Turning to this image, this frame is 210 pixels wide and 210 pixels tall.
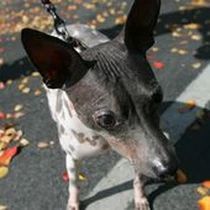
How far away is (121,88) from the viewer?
340cm

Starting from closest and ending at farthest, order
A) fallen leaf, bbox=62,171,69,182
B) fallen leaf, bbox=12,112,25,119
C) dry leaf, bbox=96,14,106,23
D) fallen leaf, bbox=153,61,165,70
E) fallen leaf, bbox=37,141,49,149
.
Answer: fallen leaf, bbox=62,171,69,182 < fallen leaf, bbox=37,141,49,149 < fallen leaf, bbox=12,112,25,119 < fallen leaf, bbox=153,61,165,70 < dry leaf, bbox=96,14,106,23

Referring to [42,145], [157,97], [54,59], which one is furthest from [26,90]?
[157,97]

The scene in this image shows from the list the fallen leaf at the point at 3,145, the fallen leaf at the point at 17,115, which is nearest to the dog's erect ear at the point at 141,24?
the fallen leaf at the point at 3,145

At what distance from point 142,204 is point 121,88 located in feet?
5.16

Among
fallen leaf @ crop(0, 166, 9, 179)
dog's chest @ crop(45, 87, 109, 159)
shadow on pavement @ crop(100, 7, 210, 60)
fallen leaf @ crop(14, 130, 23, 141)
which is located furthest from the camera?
shadow on pavement @ crop(100, 7, 210, 60)

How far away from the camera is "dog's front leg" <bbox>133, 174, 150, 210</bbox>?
4.63 metres

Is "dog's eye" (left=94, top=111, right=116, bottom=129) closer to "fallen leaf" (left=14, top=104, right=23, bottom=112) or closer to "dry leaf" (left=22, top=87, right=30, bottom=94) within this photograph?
"fallen leaf" (left=14, top=104, right=23, bottom=112)

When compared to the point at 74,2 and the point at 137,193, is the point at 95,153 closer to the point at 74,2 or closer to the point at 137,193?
the point at 137,193

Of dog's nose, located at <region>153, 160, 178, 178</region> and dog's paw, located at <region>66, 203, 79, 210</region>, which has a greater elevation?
dog's nose, located at <region>153, 160, 178, 178</region>

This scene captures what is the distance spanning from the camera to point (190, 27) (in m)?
7.66

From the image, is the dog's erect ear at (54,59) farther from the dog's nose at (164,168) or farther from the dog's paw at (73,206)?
the dog's paw at (73,206)

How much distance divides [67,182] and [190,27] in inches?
138

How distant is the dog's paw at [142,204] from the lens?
4623mm

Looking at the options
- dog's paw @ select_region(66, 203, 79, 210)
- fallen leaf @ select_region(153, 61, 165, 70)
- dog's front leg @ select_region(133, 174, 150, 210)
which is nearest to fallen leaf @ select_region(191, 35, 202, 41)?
fallen leaf @ select_region(153, 61, 165, 70)
